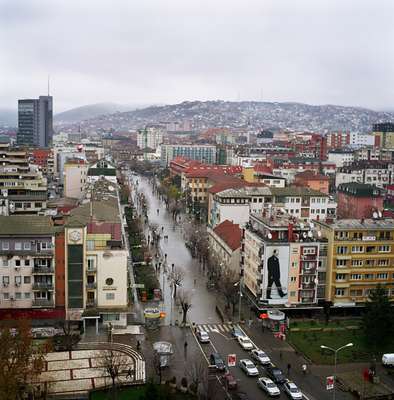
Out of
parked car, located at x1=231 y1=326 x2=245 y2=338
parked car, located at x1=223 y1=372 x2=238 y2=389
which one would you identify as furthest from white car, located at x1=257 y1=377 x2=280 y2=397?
parked car, located at x1=231 y1=326 x2=245 y2=338

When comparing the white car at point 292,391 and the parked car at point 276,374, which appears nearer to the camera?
the white car at point 292,391

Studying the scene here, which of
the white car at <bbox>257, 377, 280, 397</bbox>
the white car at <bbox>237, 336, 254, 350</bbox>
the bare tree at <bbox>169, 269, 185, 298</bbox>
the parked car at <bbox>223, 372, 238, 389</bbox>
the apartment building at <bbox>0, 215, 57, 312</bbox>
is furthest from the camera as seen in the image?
the bare tree at <bbox>169, 269, 185, 298</bbox>

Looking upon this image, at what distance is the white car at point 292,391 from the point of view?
21.8 meters

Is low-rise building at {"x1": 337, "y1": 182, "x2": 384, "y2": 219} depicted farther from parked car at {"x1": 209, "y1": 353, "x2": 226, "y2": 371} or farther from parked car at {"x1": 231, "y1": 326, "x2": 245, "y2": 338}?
parked car at {"x1": 209, "y1": 353, "x2": 226, "y2": 371}

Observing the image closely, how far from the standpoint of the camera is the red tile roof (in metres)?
37.5

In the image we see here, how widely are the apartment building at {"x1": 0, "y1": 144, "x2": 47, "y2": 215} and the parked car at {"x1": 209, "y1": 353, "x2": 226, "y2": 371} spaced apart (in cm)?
2043

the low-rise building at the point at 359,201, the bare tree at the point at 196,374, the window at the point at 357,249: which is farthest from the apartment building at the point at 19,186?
the low-rise building at the point at 359,201

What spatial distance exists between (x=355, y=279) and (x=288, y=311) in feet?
13.3

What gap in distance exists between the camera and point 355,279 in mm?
31500

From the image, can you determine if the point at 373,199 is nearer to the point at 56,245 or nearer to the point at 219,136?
the point at 56,245

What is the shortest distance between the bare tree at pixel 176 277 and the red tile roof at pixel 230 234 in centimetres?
367

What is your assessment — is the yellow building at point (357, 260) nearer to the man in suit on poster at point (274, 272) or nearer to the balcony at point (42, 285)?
the man in suit on poster at point (274, 272)

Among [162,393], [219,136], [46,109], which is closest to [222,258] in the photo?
[162,393]

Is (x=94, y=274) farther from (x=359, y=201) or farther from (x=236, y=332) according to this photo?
(x=359, y=201)
